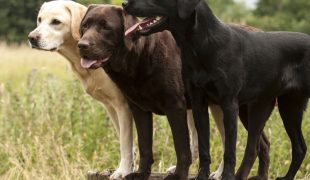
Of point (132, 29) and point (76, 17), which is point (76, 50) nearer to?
point (76, 17)

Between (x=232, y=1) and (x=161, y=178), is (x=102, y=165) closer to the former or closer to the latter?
→ (x=161, y=178)

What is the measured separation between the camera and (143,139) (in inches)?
210

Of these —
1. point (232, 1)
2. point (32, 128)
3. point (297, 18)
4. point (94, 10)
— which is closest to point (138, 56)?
point (94, 10)

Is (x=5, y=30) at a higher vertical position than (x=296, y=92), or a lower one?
lower

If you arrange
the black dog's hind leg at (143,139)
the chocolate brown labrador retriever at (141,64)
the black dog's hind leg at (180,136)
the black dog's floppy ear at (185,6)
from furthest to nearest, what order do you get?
the black dog's hind leg at (143,139) < the black dog's hind leg at (180,136) < the chocolate brown labrador retriever at (141,64) < the black dog's floppy ear at (185,6)

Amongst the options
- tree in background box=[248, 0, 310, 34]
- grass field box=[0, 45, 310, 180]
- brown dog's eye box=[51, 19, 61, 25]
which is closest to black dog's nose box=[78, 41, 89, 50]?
brown dog's eye box=[51, 19, 61, 25]

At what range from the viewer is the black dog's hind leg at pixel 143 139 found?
5301mm

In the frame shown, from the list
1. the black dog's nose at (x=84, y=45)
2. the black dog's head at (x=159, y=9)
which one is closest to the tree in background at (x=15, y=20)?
the black dog's nose at (x=84, y=45)

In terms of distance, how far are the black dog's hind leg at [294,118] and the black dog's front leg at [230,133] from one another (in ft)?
2.49

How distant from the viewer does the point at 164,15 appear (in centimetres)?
442

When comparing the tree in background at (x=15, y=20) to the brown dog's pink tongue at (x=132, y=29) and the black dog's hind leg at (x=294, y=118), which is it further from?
the brown dog's pink tongue at (x=132, y=29)

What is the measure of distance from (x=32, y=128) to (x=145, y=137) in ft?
9.23

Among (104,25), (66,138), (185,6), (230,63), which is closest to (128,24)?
(104,25)

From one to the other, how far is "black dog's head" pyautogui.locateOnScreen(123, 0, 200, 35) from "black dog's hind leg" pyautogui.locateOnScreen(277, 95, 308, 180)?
1179 mm
